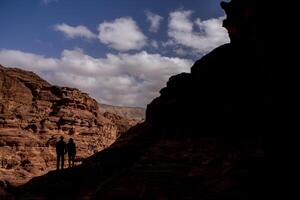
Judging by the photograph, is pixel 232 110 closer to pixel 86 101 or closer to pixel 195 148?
pixel 195 148

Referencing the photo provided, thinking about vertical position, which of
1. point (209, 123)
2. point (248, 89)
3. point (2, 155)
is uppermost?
point (248, 89)

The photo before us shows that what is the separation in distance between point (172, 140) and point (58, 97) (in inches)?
2104

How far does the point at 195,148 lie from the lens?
26109 mm

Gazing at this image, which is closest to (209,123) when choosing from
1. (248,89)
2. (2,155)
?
(248,89)

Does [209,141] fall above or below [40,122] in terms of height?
below

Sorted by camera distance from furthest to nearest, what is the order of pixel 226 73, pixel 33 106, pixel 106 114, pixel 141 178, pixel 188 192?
pixel 106 114 < pixel 33 106 < pixel 226 73 < pixel 141 178 < pixel 188 192

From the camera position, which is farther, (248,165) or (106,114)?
(106,114)

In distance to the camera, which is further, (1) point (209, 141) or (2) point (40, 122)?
(2) point (40, 122)

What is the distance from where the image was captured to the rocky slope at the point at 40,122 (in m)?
63.2

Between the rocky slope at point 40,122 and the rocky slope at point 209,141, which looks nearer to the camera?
the rocky slope at point 209,141

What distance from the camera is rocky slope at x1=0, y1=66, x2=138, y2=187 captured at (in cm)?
6325

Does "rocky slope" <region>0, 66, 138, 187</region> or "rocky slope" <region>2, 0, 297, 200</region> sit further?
"rocky slope" <region>0, 66, 138, 187</region>

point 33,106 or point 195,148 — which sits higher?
point 33,106

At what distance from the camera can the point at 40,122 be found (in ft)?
236
